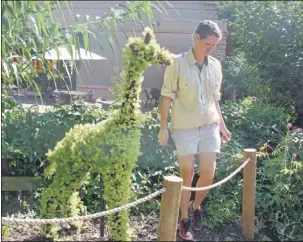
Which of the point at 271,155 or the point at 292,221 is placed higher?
the point at 271,155

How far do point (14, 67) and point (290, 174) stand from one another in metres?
2.65

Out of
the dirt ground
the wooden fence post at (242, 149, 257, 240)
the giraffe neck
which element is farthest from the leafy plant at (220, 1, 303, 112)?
the giraffe neck

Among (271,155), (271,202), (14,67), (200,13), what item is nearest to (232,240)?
(271,202)

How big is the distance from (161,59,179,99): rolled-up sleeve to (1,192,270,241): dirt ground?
4.01ft

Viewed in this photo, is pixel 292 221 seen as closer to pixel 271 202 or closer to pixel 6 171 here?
pixel 271 202

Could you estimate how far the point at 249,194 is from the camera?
4004 mm

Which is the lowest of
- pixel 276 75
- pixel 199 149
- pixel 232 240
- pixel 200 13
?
pixel 232 240

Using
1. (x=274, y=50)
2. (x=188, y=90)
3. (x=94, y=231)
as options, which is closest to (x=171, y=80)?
(x=188, y=90)

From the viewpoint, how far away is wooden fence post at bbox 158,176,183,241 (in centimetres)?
272

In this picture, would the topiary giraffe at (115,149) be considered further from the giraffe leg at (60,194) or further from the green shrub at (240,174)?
the green shrub at (240,174)

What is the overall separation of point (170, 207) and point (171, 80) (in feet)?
4.00

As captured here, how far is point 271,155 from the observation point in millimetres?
5059

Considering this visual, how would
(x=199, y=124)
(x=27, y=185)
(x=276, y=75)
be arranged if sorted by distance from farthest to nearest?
(x=276, y=75) < (x=27, y=185) < (x=199, y=124)

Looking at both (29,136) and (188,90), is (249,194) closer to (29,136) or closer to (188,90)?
(188,90)
